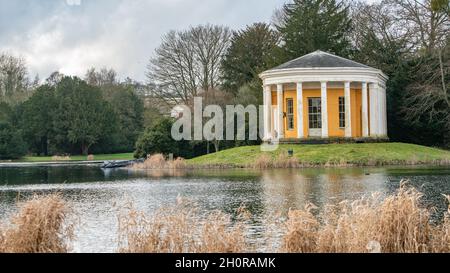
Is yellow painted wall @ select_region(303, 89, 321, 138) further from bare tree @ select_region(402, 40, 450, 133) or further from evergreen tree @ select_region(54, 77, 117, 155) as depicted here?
evergreen tree @ select_region(54, 77, 117, 155)

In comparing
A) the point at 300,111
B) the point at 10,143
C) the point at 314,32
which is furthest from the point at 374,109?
the point at 10,143

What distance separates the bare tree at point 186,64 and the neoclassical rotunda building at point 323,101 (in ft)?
48.3

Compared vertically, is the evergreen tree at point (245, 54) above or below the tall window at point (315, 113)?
above

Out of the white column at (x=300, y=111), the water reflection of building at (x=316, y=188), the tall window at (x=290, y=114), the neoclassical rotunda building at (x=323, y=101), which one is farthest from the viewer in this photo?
the tall window at (x=290, y=114)

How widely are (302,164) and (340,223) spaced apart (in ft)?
86.7

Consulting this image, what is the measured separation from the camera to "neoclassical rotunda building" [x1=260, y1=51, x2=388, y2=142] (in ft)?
141

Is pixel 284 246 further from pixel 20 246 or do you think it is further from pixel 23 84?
pixel 23 84

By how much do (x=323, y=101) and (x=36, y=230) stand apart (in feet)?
109

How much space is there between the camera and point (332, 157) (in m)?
37.8

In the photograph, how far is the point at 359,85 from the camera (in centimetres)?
4503

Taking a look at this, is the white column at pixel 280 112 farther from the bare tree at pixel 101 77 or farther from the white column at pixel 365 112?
the bare tree at pixel 101 77

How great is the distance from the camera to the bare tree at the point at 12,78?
68.9m

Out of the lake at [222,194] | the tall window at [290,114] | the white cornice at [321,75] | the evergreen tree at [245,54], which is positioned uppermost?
the evergreen tree at [245,54]

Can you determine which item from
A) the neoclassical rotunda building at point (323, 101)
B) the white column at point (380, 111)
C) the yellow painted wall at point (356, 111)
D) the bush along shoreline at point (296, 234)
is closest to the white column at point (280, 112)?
the neoclassical rotunda building at point (323, 101)
